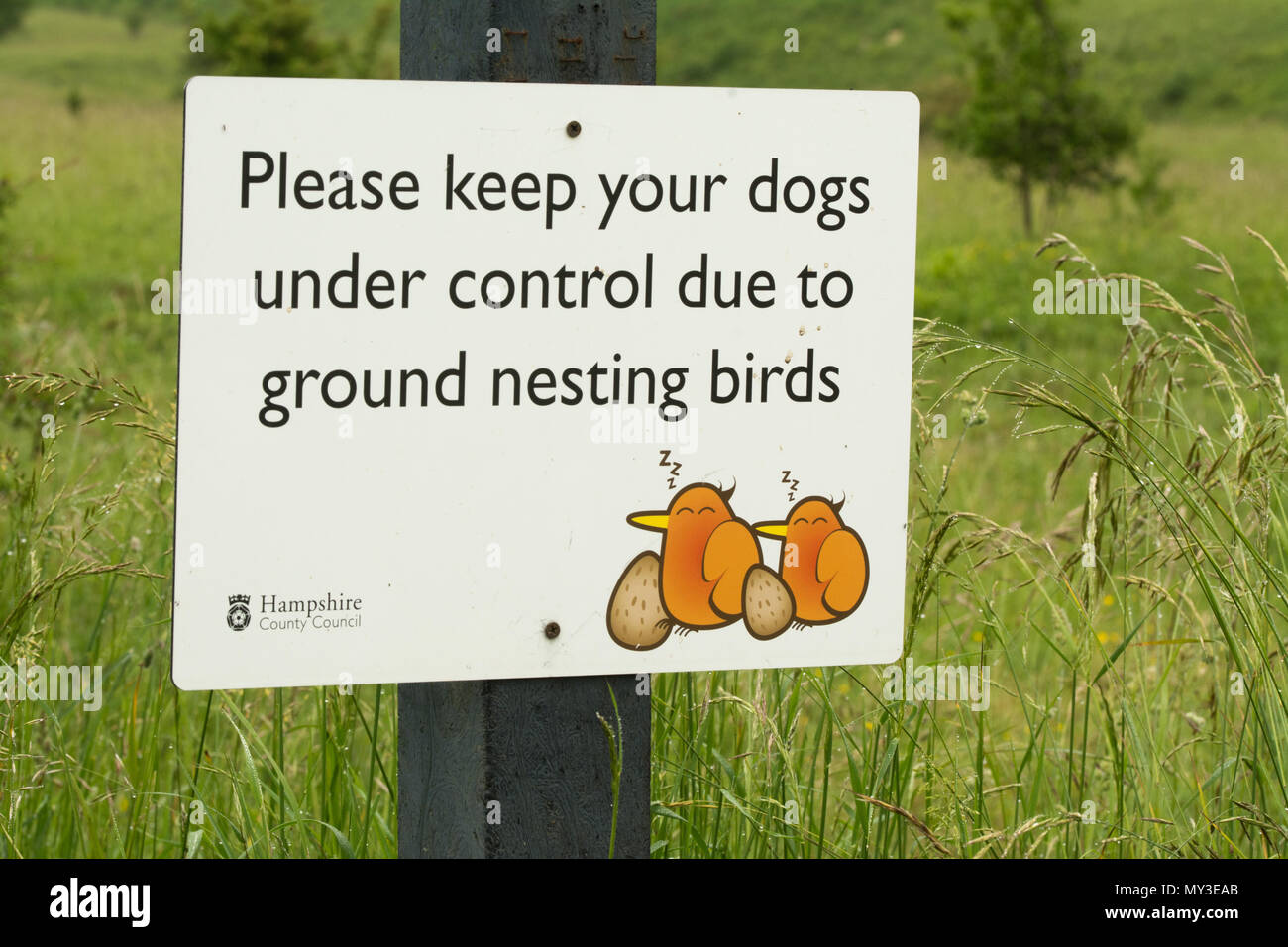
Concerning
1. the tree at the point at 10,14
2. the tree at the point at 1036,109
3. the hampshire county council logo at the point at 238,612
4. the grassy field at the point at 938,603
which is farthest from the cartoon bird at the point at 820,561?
the tree at the point at 10,14

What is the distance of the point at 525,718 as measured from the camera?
4.42ft

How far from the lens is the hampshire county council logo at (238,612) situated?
1.28 meters

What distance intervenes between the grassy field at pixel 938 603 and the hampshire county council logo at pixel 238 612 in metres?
0.44

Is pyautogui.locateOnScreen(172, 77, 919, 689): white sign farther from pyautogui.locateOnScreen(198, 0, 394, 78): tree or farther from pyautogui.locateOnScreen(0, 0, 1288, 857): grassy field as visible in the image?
pyautogui.locateOnScreen(198, 0, 394, 78): tree

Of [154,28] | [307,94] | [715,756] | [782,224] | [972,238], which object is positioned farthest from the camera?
[154,28]

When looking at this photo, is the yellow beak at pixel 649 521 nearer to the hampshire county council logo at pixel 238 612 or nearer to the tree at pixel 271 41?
the hampshire county council logo at pixel 238 612

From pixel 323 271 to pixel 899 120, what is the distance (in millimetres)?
676

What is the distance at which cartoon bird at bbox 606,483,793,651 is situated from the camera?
1.38 m

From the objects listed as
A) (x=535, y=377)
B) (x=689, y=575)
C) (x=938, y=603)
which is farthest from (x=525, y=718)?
(x=938, y=603)

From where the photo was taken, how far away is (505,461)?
133 centimetres

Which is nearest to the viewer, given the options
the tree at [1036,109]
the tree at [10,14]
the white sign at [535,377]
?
the white sign at [535,377]

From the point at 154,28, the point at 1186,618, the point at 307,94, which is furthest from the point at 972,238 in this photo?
the point at 154,28

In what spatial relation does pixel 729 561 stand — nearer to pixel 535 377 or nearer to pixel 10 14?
pixel 535 377

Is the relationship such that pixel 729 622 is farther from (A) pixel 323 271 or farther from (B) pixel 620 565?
(A) pixel 323 271
